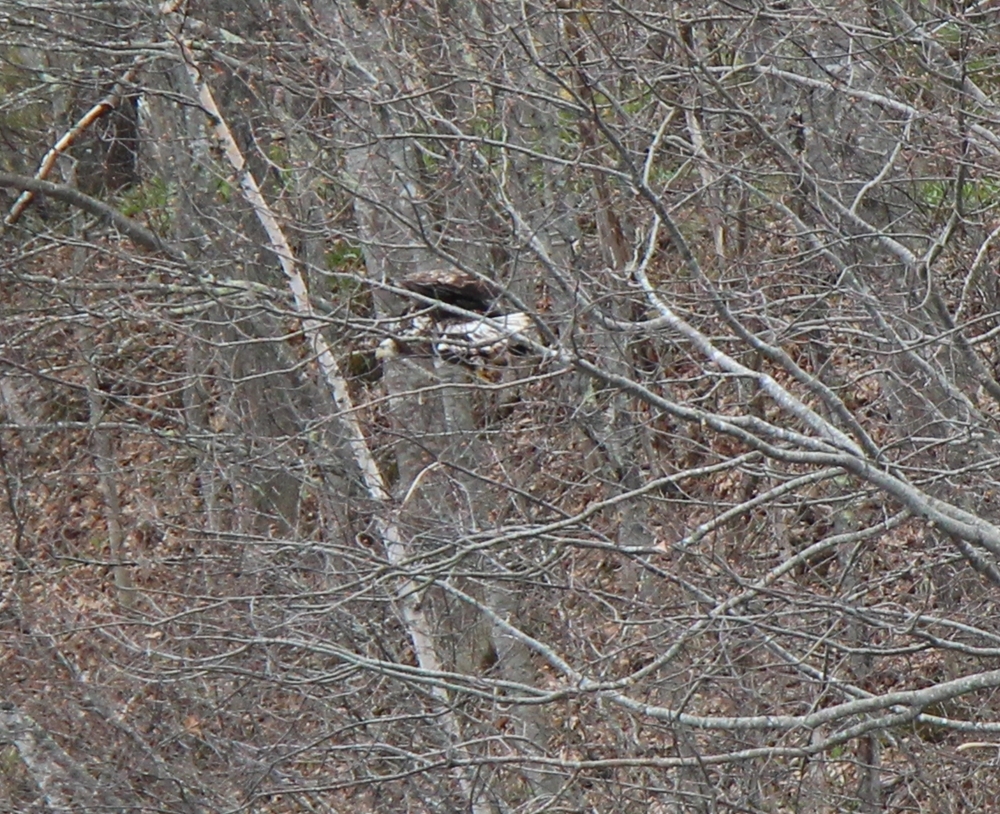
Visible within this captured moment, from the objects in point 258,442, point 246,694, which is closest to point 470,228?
point 258,442

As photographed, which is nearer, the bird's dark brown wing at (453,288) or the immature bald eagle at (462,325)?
the immature bald eagle at (462,325)

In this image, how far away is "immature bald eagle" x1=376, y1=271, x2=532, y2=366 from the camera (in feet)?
16.2

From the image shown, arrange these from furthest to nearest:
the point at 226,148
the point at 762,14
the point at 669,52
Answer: the point at 226,148 → the point at 669,52 → the point at 762,14

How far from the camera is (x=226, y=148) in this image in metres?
8.12

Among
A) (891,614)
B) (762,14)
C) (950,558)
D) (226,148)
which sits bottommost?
(950,558)

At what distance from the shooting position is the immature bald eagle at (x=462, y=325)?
4926mm

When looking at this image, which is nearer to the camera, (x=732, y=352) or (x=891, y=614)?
(x=891, y=614)

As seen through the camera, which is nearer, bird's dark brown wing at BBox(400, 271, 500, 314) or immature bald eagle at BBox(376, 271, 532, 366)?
immature bald eagle at BBox(376, 271, 532, 366)

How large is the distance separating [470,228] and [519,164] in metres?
2.26

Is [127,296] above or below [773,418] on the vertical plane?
above

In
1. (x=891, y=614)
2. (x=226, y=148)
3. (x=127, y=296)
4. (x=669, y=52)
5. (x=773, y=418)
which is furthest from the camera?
(x=773, y=418)

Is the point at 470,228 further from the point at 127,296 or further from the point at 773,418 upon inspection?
the point at 773,418

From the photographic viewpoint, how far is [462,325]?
5375 mm

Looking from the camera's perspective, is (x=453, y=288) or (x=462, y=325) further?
(x=453, y=288)
